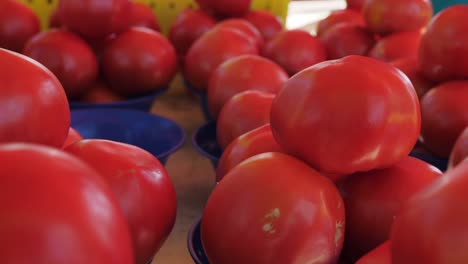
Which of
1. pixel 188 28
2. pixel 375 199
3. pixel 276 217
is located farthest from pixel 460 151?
pixel 188 28

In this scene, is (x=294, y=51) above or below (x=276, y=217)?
below

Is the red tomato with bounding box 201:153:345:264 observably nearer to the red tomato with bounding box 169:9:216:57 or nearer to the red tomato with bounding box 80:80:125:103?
the red tomato with bounding box 80:80:125:103

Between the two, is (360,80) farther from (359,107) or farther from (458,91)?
(458,91)

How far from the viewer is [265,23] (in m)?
1.19

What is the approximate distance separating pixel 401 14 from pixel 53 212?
84 centimetres

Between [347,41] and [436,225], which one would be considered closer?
[436,225]

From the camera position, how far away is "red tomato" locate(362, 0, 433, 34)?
0.99 meters

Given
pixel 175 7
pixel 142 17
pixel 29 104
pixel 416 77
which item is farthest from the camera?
pixel 175 7

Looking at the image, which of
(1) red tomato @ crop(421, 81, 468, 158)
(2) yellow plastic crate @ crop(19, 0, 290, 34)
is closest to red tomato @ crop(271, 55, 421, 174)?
(1) red tomato @ crop(421, 81, 468, 158)

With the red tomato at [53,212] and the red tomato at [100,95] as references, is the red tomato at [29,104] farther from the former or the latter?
the red tomato at [100,95]

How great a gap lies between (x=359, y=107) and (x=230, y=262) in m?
0.16

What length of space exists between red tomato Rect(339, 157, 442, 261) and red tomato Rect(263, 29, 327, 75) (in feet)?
1.57

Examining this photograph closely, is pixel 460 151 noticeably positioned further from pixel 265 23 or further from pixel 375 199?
pixel 265 23

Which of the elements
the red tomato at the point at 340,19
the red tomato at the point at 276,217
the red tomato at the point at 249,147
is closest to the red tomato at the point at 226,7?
the red tomato at the point at 340,19
